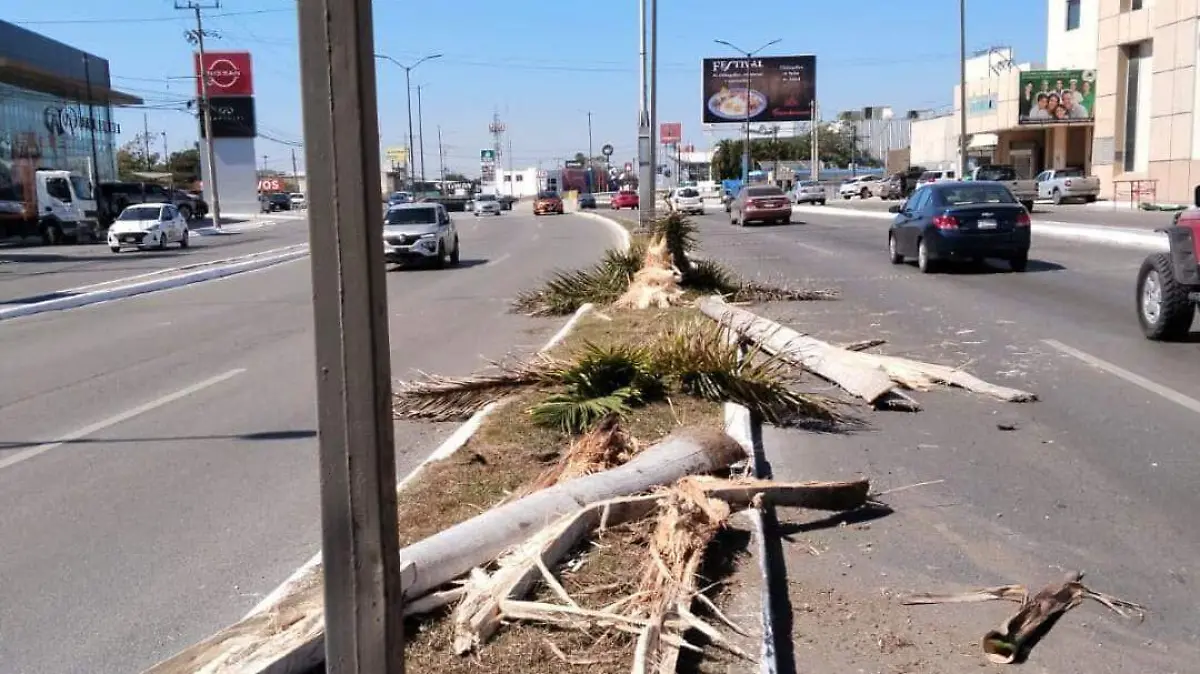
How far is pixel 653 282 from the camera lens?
49.9 ft

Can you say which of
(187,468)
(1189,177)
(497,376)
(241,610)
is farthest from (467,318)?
(1189,177)

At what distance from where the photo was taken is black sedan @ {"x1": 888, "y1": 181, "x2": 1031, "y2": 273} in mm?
19391

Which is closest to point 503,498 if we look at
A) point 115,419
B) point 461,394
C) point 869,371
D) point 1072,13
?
point 461,394

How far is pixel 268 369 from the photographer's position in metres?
12.1

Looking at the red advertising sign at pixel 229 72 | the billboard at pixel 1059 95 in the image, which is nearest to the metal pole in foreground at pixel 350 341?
the billboard at pixel 1059 95

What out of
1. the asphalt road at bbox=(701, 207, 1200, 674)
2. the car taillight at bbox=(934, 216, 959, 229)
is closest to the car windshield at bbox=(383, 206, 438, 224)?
the car taillight at bbox=(934, 216, 959, 229)

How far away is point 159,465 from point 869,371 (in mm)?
5602

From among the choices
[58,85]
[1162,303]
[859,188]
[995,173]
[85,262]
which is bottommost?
[85,262]

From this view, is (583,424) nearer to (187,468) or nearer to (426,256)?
(187,468)

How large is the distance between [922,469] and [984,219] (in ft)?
43.8

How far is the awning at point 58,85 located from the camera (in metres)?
55.8

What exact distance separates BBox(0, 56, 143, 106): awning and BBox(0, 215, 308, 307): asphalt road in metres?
14.2

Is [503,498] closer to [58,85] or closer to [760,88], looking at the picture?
[58,85]

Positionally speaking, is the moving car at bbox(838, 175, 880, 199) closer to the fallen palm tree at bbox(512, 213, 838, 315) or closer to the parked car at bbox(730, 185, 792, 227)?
the parked car at bbox(730, 185, 792, 227)
